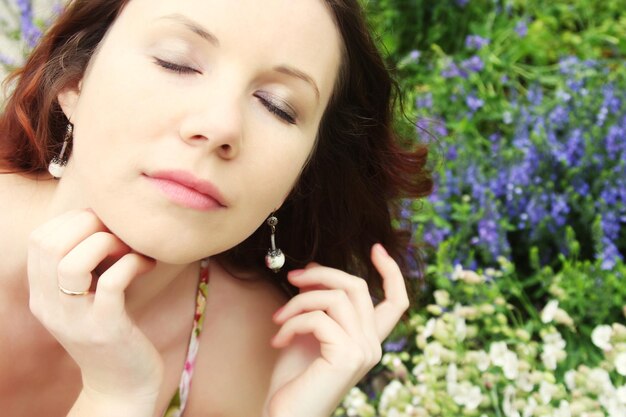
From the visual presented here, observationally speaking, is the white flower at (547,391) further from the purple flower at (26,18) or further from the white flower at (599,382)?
the purple flower at (26,18)

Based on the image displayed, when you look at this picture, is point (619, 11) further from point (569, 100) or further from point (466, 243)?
point (466, 243)

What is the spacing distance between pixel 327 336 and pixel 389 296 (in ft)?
0.85

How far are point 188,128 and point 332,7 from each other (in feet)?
1.46

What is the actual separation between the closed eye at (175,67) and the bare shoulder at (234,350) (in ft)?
2.66

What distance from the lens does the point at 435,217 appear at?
2.82 metres

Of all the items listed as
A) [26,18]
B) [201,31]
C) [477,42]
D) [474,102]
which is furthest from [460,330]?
[26,18]

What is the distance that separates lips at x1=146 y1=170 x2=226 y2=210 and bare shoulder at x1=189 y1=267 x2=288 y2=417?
74 cm

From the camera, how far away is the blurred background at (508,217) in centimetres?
219

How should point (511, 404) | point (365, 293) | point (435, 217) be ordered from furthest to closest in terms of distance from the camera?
point (435, 217)
point (511, 404)
point (365, 293)

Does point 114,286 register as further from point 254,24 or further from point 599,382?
point 599,382

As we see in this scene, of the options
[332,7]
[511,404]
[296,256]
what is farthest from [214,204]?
[511,404]

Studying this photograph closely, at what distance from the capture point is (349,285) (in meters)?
1.98

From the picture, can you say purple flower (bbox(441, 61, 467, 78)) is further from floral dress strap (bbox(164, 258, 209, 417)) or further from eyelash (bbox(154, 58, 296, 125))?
eyelash (bbox(154, 58, 296, 125))

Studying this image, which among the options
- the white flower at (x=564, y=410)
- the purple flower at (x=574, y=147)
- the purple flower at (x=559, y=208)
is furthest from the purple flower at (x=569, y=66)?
the white flower at (x=564, y=410)
